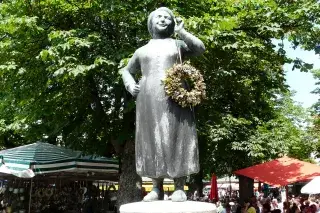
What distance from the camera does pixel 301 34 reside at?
42.3ft

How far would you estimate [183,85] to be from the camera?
4945 millimetres

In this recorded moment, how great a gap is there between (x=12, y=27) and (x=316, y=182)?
921cm

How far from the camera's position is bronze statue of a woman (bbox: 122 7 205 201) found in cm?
485

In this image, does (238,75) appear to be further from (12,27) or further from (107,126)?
(12,27)

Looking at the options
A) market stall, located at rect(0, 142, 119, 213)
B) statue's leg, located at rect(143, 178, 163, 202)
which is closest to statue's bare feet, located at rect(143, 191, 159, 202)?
statue's leg, located at rect(143, 178, 163, 202)

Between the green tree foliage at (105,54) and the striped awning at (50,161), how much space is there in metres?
0.40

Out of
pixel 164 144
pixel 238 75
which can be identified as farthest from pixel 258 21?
pixel 164 144

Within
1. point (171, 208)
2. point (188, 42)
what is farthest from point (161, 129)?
point (188, 42)

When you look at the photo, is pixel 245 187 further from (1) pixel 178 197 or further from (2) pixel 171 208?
(2) pixel 171 208

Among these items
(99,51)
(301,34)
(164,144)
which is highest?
(301,34)

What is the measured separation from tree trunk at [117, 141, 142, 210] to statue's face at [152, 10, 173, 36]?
841cm

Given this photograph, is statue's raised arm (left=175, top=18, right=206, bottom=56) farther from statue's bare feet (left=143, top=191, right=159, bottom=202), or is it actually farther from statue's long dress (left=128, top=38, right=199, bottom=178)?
statue's bare feet (left=143, top=191, right=159, bottom=202)

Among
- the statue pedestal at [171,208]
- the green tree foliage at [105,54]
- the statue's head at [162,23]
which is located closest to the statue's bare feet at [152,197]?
the statue pedestal at [171,208]

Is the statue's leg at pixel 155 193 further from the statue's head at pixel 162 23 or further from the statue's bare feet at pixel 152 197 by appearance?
the statue's head at pixel 162 23
